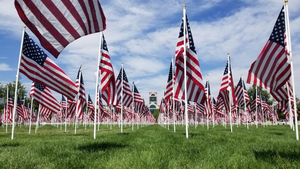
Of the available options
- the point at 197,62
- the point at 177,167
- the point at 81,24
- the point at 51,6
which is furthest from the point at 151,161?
the point at 197,62

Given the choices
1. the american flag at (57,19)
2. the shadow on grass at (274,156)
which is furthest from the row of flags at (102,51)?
the shadow on grass at (274,156)

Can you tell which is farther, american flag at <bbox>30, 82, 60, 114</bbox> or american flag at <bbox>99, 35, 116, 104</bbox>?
american flag at <bbox>30, 82, 60, 114</bbox>

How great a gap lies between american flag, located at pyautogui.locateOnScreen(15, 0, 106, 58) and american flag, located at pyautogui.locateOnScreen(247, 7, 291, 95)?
8428 millimetres

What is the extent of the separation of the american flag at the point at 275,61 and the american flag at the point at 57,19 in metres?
8.43

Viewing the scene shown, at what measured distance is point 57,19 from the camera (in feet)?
22.8

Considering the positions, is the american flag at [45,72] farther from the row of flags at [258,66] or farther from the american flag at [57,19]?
the row of flags at [258,66]

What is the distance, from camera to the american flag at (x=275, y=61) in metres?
11.9

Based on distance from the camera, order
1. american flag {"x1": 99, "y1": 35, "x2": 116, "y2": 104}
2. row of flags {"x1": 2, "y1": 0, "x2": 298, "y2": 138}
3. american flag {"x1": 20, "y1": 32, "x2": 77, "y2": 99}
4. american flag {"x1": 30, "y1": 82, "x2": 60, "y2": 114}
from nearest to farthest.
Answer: row of flags {"x1": 2, "y1": 0, "x2": 298, "y2": 138} < american flag {"x1": 20, "y1": 32, "x2": 77, "y2": 99} < american flag {"x1": 99, "y1": 35, "x2": 116, "y2": 104} < american flag {"x1": 30, "y1": 82, "x2": 60, "y2": 114}

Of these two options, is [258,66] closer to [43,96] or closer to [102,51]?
[102,51]

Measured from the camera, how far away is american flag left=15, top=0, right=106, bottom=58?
6.59m

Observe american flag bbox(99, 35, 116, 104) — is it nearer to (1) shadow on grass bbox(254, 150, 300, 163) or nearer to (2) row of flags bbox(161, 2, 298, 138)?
(2) row of flags bbox(161, 2, 298, 138)

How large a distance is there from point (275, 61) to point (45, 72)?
11.1 meters

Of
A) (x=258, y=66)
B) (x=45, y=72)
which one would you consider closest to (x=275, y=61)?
(x=258, y=66)

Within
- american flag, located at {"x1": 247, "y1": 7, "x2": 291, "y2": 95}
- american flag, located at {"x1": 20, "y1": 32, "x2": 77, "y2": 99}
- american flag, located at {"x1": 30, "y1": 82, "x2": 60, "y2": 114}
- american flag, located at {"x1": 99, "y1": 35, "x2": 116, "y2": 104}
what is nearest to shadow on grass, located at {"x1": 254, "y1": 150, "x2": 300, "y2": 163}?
american flag, located at {"x1": 247, "y1": 7, "x2": 291, "y2": 95}
